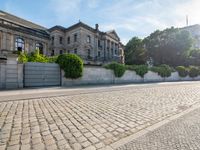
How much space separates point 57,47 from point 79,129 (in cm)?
4430

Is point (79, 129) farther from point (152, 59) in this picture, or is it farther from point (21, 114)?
point (152, 59)

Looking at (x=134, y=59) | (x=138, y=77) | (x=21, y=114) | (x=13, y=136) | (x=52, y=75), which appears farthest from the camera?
(x=134, y=59)

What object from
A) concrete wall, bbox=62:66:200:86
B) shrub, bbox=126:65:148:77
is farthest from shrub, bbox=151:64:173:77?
shrub, bbox=126:65:148:77

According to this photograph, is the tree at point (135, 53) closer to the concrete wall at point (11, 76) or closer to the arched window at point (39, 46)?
the arched window at point (39, 46)

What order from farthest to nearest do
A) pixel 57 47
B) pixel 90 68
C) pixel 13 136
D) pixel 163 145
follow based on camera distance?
pixel 57 47, pixel 90 68, pixel 13 136, pixel 163 145

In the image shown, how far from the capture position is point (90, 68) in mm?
19891

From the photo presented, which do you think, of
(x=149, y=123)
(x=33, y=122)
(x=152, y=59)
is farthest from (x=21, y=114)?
(x=152, y=59)

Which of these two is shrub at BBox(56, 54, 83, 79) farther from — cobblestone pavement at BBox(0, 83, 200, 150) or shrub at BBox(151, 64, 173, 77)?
A: shrub at BBox(151, 64, 173, 77)

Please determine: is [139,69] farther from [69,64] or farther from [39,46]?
[39,46]

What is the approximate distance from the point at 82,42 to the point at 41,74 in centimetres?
2928

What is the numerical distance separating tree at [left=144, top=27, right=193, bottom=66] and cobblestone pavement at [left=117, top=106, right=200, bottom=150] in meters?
42.3

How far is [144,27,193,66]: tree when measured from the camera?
139 ft

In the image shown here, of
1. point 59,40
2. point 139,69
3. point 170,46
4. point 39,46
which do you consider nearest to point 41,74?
point 139,69

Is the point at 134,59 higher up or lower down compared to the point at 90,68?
higher up
